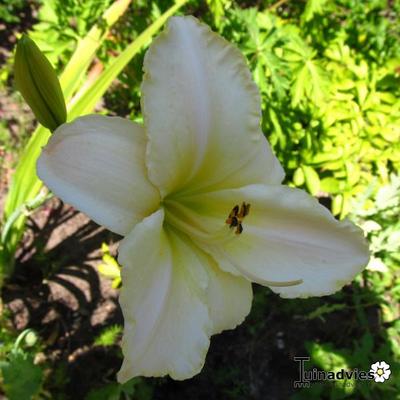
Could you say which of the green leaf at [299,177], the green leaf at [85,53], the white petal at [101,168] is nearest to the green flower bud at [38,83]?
the white petal at [101,168]

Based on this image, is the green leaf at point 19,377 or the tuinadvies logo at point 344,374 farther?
the tuinadvies logo at point 344,374

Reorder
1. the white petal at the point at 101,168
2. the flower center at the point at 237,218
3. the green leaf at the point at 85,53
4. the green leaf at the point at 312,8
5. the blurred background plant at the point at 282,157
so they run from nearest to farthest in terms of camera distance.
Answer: the white petal at the point at 101,168, the flower center at the point at 237,218, the green leaf at the point at 85,53, the blurred background plant at the point at 282,157, the green leaf at the point at 312,8

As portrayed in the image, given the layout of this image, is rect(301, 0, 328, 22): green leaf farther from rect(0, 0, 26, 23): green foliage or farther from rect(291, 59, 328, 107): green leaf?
rect(0, 0, 26, 23): green foliage

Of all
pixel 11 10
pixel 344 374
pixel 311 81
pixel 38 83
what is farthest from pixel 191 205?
pixel 11 10

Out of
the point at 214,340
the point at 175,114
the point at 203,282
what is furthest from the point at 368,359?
the point at 175,114

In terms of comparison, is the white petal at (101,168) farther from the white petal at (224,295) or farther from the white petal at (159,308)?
the white petal at (224,295)

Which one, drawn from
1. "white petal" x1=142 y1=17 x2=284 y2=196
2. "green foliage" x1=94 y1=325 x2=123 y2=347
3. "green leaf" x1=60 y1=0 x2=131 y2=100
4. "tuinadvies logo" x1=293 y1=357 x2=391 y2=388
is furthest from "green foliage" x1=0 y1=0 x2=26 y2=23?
"tuinadvies logo" x1=293 y1=357 x2=391 y2=388

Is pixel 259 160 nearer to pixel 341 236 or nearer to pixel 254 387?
pixel 341 236

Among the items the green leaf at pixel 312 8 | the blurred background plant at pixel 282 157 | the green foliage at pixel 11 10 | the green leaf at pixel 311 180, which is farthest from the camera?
the green foliage at pixel 11 10
